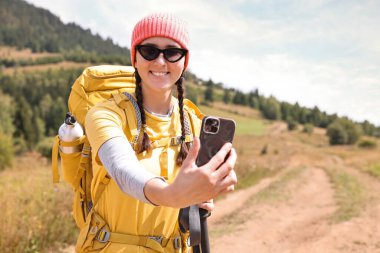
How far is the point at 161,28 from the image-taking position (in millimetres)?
1673

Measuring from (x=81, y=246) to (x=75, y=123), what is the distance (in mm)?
647

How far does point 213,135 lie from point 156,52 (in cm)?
58

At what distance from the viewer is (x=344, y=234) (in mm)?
7094

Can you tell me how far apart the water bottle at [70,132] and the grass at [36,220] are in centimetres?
379

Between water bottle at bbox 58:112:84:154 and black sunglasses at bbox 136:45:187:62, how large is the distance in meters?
0.58

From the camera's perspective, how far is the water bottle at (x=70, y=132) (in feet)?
6.34

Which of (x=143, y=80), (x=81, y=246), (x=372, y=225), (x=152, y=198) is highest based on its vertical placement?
(x=143, y=80)

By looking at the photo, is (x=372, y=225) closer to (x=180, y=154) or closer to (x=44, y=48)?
(x=180, y=154)

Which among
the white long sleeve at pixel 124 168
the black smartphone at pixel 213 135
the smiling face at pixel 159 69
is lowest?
the white long sleeve at pixel 124 168

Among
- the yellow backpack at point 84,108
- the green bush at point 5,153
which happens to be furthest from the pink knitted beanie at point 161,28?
the green bush at point 5,153

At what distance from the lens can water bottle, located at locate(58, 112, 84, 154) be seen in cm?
193

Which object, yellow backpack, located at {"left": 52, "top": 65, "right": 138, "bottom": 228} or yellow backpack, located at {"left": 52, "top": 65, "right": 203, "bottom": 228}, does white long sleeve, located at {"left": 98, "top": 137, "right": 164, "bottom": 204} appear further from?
yellow backpack, located at {"left": 52, "top": 65, "right": 138, "bottom": 228}

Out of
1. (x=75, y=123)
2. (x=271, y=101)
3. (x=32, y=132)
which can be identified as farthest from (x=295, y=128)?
(x=75, y=123)

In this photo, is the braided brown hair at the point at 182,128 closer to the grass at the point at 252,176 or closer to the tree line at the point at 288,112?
the grass at the point at 252,176
